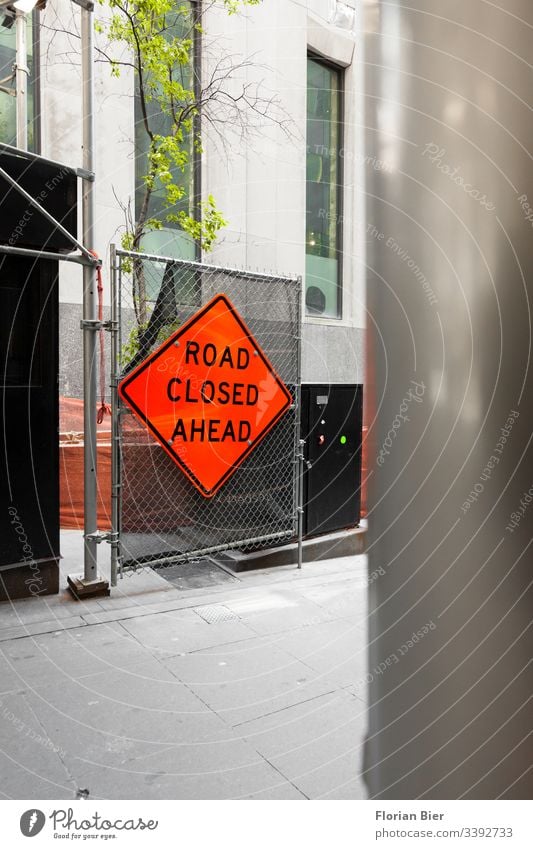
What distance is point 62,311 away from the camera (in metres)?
7.45

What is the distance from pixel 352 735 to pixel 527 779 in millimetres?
1719

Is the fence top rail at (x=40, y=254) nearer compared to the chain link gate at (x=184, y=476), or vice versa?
the fence top rail at (x=40, y=254)

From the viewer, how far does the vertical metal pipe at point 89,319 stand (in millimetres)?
4305

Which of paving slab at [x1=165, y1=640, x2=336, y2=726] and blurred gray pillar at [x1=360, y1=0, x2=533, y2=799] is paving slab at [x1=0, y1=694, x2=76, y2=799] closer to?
paving slab at [x1=165, y1=640, x2=336, y2=726]

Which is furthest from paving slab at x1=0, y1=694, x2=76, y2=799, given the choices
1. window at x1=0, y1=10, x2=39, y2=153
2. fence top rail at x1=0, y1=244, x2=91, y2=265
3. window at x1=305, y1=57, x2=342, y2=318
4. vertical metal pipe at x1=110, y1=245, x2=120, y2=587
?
window at x1=305, y1=57, x2=342, y2=318

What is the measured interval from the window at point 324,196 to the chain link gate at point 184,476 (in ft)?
17.8

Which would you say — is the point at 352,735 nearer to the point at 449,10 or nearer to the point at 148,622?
the point at 148,622

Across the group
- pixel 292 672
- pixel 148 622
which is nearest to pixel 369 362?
pixel 292 672

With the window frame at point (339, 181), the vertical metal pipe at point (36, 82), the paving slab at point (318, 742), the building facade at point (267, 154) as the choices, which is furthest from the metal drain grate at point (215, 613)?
the window frame at point (339, 181)

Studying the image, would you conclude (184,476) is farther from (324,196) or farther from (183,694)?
(324,196)

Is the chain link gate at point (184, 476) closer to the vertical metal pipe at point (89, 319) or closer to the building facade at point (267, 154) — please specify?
the vertical metal pipe at point (89, 319)

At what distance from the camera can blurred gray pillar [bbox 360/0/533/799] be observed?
3.16 feet

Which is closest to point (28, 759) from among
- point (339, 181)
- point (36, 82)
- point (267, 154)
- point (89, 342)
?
point (89, 342)

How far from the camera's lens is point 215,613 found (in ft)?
13.4
